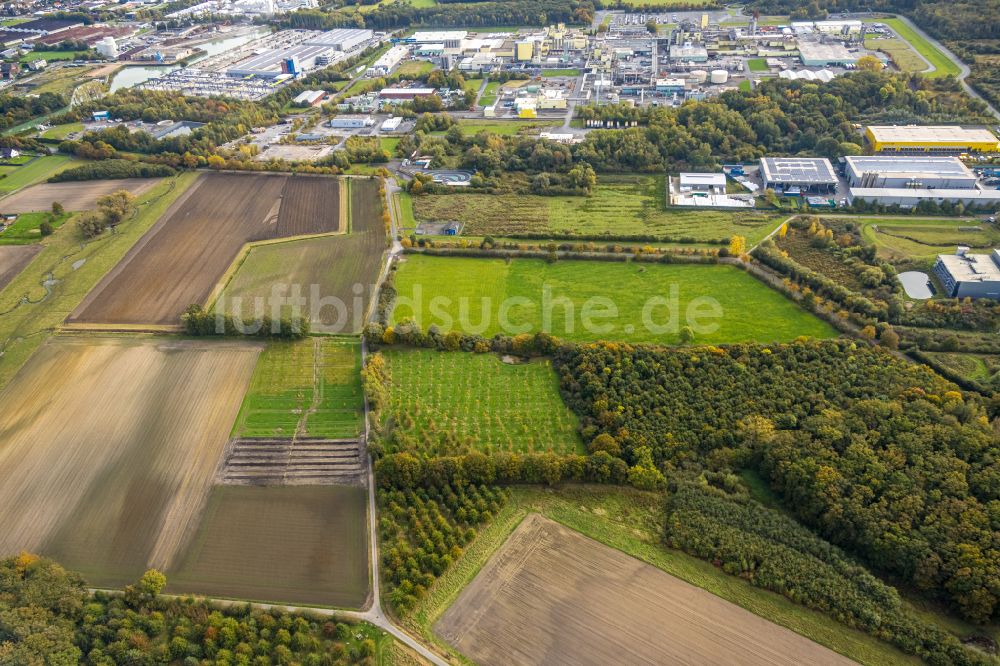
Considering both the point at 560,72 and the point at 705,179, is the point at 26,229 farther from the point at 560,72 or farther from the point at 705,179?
the point at 560,72

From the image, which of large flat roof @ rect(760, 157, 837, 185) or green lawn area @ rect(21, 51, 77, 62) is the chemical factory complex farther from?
green lawn area @ rect(21, 51, 77, 62)

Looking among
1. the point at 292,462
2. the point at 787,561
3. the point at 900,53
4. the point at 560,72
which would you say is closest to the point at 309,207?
the point at 292,462

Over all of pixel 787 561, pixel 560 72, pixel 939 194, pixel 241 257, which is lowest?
pixel 787 561

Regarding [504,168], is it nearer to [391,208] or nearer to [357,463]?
[391,208]

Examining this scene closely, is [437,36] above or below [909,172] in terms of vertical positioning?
above

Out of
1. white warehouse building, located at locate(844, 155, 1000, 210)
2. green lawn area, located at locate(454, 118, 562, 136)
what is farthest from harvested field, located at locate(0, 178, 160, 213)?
white warehouse building, located at locate(844, 155, 1000, 210)

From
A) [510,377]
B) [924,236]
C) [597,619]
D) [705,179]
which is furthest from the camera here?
[705,179]

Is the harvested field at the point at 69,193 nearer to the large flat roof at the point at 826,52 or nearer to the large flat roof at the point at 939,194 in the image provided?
the large flat roof at the point at 939,194

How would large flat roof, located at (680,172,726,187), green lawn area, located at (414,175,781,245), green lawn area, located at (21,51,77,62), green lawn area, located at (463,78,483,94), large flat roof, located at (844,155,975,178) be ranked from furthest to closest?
green lawn area, located at (21,51,77,62) → green lawn area, located at (463,78,483,94) → large flat roof, located at (680,172,726,187) → large flat roof, located at (844,155,975,178) → green lawn area, located at (414,175,781,245)
